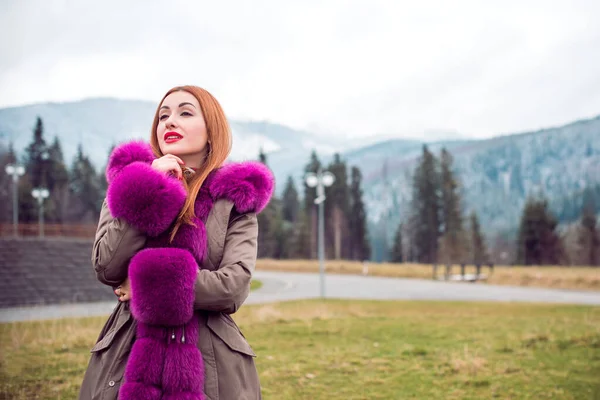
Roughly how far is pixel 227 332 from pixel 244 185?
1.76ft

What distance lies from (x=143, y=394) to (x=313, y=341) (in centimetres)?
611

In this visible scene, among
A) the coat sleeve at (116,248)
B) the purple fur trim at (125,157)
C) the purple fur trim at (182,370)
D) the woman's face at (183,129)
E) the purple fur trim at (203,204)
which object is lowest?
the purple fur trim at (182,370)

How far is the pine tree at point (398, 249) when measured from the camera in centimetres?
3872

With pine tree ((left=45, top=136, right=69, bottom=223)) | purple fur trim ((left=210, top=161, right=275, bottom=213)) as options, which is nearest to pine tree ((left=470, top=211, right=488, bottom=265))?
pine tree ((left=45, top=136, right=69, bottom=223))

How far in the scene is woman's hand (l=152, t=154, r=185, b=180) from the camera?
6.25 feet

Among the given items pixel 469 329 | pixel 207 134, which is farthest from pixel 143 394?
pixel 469 329

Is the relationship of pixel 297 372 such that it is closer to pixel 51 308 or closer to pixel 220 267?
pixel 220 267

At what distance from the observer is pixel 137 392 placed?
1738mm

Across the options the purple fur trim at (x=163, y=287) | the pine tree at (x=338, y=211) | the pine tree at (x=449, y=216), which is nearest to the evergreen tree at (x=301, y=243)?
the pine tree at (x=338, y=211)

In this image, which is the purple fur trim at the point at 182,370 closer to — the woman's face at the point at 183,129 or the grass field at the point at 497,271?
the woman's face at the point at 183,129

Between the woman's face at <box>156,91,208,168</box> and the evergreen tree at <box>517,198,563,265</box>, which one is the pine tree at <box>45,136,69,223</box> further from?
the woman's face at <box>156,91,208,168</box>

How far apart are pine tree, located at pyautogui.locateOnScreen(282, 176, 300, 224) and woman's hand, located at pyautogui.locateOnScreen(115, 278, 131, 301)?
4112cm

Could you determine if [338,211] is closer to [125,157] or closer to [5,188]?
[5,188]

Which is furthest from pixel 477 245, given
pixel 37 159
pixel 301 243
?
pixel 37 159
